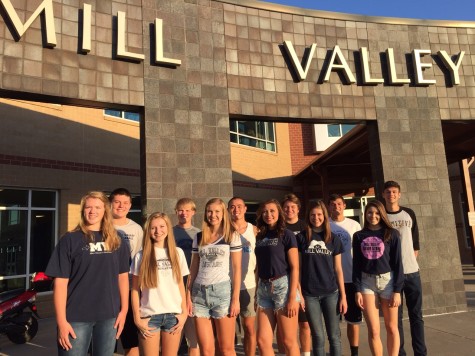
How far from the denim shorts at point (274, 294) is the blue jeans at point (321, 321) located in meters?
0.29

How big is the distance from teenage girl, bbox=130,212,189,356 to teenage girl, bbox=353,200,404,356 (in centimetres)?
211

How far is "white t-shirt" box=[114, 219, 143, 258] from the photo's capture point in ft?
14.4

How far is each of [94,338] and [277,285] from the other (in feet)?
6.02

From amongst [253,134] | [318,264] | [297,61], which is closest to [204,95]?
[297,61]

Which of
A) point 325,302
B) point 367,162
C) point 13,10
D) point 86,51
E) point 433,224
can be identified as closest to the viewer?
point 325,302

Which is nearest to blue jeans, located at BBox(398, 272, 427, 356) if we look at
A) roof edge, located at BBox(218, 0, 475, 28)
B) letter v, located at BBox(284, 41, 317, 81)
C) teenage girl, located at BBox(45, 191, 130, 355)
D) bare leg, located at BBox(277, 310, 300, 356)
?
bare leg, located at BBox(277, 310, 300, 356)

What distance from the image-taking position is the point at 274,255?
4.20 metres

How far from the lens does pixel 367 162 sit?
15.1m

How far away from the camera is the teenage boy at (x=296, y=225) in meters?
4.76

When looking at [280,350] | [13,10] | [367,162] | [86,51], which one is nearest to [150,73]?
[86,51]

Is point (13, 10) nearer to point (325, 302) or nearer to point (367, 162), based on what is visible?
point (325, 302)

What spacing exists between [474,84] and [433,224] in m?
3.06

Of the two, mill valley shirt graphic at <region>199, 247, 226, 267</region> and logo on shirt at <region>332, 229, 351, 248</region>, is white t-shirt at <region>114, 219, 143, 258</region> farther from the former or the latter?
logo on shirt at <region>332, 229, 351, 248</region>

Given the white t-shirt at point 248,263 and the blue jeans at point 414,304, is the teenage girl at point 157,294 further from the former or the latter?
the blue jeans at point 414,304
